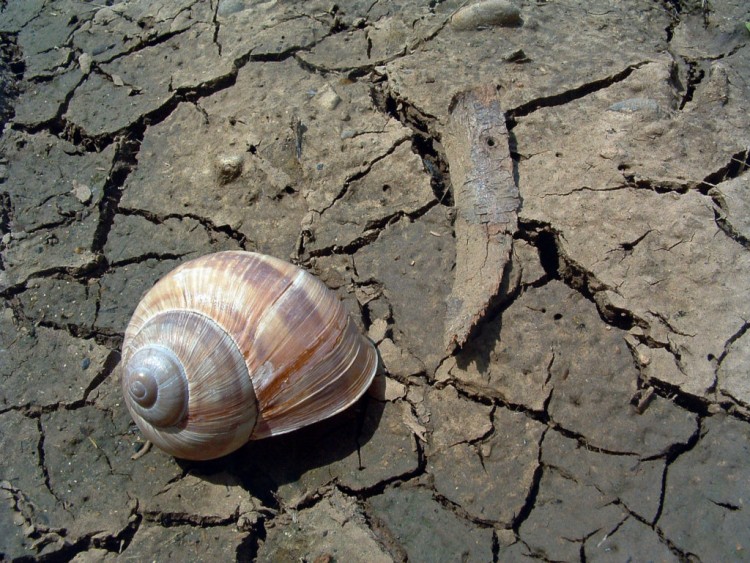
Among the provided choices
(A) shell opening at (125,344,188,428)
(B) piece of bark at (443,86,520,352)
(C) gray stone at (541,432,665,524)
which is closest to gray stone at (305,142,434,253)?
(B) piece of bark at (443,86,520,352)

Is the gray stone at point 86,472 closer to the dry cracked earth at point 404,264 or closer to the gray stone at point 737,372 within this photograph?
the dry cracked earth at point 404,264

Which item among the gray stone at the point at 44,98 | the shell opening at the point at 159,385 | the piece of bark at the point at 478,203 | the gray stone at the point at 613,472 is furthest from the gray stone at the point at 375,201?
the gray stone at the point at 44,98

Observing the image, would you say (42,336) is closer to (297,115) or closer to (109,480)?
(109,480)

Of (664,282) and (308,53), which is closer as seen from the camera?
(664,282)

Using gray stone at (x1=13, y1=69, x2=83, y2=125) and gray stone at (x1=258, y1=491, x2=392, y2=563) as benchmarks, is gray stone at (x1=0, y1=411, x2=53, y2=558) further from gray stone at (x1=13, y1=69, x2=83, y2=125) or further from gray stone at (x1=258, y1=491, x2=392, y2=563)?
gray stone at (x1=13, y1=69, x2=83, y2=125)

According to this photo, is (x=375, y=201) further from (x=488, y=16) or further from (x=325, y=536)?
(x=325, y=536)

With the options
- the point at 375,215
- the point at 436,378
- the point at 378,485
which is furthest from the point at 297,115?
the point at 378,485
